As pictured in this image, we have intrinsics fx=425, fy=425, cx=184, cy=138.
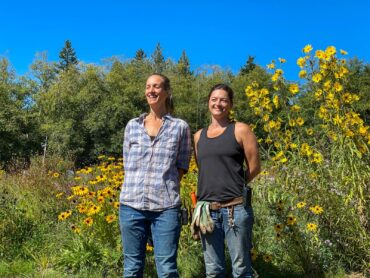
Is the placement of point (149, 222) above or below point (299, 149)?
below

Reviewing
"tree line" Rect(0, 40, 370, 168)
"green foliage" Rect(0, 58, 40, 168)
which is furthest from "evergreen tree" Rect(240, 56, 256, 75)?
"green foliage" Rect(0, 58, 40, 168)

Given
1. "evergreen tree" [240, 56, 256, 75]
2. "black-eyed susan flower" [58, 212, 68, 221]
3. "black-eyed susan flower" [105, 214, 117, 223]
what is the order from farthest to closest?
1. "evergreen tree" [240, 56, 256, 75]
2. "black-eyed susan flower" [58, 212, 68, 221]
3. "black-eyed susan flower" [105, 214, 117, 223]

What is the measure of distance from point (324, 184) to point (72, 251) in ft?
8.54

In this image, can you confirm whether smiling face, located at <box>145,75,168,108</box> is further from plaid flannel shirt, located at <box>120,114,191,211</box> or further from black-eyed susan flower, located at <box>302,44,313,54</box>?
black-eyed susan flower, located at <box>302,44,313,54</box>

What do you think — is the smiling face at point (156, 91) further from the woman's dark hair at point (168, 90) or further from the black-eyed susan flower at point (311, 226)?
the black-eyed susan flower at point (311, 226)

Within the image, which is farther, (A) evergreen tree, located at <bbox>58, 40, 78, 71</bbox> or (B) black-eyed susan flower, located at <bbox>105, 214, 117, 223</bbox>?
(A) evergreen tree, located at <bbox>58, 40, 78, 71</bbox>

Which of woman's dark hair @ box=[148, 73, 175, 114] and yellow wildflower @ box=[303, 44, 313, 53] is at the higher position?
yellow wildflower @ box=[303, 44, 313, 53]

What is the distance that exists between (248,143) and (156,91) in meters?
0.72

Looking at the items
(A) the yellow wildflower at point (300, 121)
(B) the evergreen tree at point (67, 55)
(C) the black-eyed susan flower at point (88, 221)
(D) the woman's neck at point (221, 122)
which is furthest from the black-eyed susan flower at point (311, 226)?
(B) the evergreen tree at point (67, 55)

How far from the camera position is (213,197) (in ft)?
9.57

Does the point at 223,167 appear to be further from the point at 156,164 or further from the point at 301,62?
the point at 301,62

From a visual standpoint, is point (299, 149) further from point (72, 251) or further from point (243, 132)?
point (72, 251)

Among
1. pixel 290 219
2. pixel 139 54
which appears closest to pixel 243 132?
pixel 290 219

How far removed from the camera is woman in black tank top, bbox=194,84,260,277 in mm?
2848
